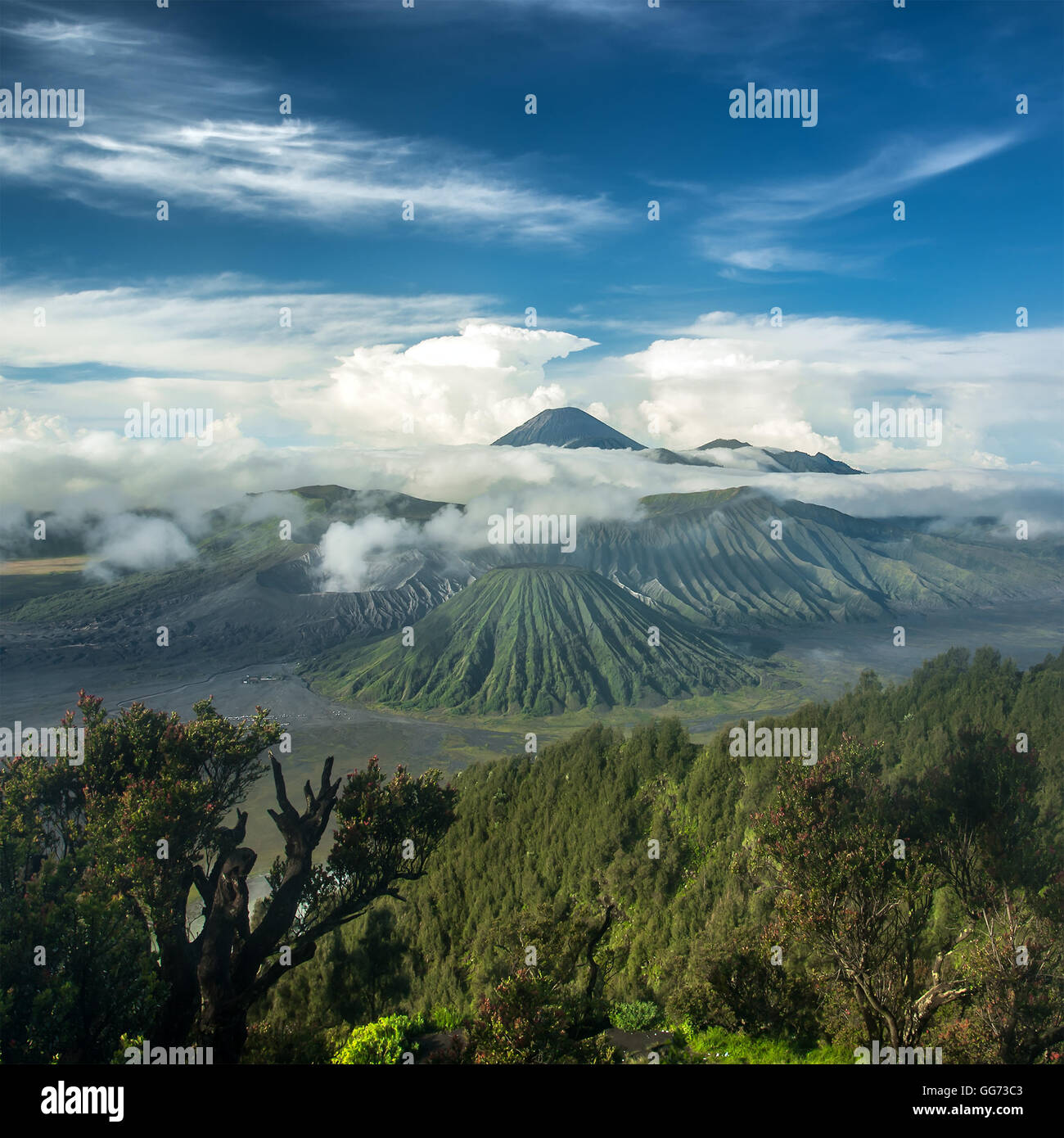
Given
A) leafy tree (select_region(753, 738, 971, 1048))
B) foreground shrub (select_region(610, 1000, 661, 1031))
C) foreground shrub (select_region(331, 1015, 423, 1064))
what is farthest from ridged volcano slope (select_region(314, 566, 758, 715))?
leafy tree (select_region(753, 738, 971, 1048))

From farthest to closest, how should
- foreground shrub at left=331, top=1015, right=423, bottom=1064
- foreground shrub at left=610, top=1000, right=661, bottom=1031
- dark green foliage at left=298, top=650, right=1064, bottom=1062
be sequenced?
foreground shrub at left=610, top=1000, right=661, bottom=1031 → dark green foliage at left=298, top=650, right=1064, bottom=1062 → foreground shrub at left=331, top=1015, right=423, bottom=1064

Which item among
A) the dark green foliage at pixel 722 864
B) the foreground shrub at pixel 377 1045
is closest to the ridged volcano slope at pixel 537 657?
the dark green foliage at pixel 722 864

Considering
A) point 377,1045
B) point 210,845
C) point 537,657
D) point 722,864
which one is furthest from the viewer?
point 537,657

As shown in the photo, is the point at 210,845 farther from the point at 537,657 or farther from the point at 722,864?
the point at 537,657

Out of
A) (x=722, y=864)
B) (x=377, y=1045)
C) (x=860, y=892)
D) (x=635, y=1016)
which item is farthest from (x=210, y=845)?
(x=722, y=864)

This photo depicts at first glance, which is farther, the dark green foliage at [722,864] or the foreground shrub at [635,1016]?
the foreground shrub at [635,1016]

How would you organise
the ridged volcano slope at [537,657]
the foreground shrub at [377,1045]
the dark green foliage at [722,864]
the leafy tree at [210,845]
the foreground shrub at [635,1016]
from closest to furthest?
the leafy tree at [210,845] → the foreground shrub at [377,1045] → the dark green foliage at [722,864] → the foreground shrub at [635,1016] → the ridged volcano slope at [537,657]

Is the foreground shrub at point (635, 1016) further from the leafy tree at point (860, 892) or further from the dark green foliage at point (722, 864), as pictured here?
the leafy tree at point (860, 892)

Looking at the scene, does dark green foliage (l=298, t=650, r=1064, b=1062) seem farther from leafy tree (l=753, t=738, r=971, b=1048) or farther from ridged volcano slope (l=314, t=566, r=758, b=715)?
ridged volcano slope (l=314, t=566, r=758, b=715)

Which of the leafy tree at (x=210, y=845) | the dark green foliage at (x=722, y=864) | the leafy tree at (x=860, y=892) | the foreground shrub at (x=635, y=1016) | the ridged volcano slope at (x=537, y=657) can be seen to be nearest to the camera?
the leafy tree at (x=860, y=892)

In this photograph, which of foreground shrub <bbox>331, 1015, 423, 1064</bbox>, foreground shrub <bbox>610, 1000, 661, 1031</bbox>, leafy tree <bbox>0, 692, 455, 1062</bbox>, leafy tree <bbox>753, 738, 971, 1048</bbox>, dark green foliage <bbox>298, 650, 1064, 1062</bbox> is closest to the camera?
leafy tree <bbox>753, 738, 971, 1048</bbox>
